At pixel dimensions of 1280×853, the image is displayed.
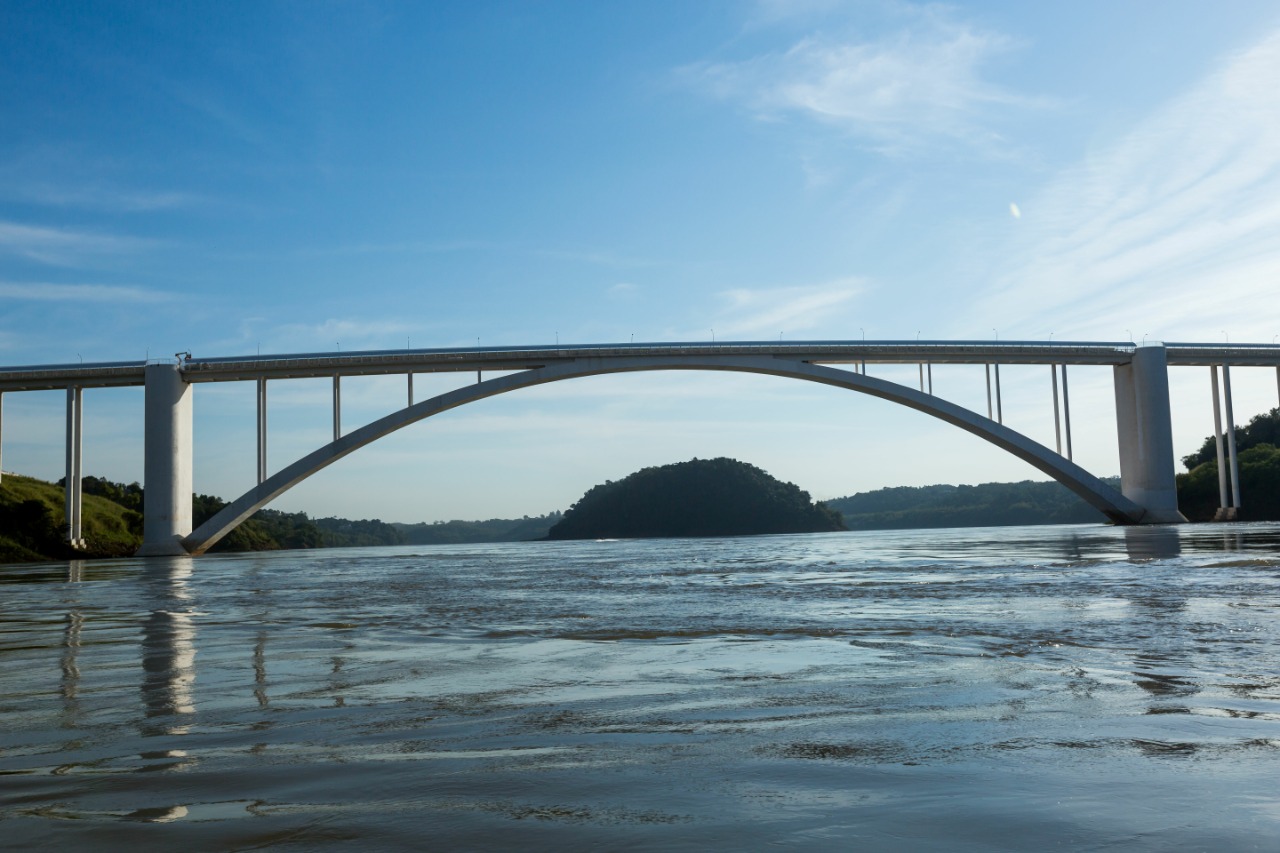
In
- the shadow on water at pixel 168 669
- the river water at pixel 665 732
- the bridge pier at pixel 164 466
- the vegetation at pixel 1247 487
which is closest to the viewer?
the river water at pixel 665 732

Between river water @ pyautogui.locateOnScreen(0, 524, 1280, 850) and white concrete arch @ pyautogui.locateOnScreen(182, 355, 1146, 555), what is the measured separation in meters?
37.1

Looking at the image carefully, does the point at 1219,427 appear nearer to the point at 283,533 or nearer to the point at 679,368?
the point at 679,368

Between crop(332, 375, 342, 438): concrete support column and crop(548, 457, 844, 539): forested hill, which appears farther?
crop(548, 457, 844, 539): forested hill

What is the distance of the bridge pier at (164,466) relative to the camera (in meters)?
44.4

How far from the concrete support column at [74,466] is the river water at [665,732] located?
41557 millimetres

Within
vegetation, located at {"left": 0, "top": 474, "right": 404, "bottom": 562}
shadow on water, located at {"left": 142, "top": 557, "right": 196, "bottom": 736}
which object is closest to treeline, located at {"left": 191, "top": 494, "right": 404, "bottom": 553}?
vegetation, located at {"left": 0, "top": 474, "right": 404, "bottom": 562}

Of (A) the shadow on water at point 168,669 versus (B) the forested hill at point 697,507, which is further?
(B) the forested hill at point 697,507

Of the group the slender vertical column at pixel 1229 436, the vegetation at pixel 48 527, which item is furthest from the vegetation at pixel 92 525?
the slender vertical column at pixel 1229 436

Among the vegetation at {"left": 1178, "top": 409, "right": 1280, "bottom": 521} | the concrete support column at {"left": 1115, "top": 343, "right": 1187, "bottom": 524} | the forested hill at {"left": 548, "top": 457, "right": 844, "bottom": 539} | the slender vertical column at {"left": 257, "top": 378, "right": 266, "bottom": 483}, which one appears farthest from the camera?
the forested hill at {"left": 548, "top": 457, "right": 844, "bottom": 539}

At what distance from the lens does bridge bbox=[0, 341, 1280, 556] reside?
44844 mm

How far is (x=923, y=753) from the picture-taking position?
3.36 metres

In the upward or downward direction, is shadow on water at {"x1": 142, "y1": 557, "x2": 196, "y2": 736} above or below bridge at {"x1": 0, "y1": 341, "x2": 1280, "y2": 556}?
below

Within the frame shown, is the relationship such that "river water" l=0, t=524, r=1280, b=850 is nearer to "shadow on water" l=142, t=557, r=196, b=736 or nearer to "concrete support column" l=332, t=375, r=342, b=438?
"shadow on water" l=142, t=557, r=196, b=736

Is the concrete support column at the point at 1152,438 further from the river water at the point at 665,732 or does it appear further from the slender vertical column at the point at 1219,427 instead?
the river water at the point at 665,732
